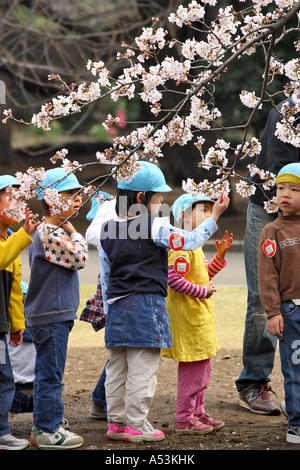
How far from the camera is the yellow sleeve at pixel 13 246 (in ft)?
11.2

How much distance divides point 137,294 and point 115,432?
0.72 metres

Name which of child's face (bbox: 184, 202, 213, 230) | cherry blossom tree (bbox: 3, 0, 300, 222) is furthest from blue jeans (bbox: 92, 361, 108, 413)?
cherry blossom tree (bbox: 3, 0, 300, 222)

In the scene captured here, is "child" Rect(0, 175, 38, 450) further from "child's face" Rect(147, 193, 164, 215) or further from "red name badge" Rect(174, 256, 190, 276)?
"red name badge" Rect(174, 256, 190, 276)

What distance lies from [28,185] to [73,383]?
2.43 m

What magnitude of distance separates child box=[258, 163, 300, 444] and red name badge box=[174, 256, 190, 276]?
1.34 ft

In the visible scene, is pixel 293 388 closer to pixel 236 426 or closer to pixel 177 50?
pixel 236 426

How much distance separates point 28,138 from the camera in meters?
41.6

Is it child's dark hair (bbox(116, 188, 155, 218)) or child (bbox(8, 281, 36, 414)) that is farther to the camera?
child (bbox(8, 281, 36, 414))

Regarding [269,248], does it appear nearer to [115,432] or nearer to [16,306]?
[115,432]

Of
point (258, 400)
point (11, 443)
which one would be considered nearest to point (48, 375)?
point (11, 443)

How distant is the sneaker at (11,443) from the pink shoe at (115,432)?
1.40 feet

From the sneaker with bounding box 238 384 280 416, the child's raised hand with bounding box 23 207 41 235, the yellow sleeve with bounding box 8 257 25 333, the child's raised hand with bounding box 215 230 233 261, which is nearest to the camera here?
the child's raised hand with bounding box 23 207 41 235

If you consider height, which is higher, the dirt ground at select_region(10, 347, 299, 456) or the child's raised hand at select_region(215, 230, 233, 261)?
the child's raised hand at select_region(215, 230, 233, 261)

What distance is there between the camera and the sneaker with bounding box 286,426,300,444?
3.63 metres
